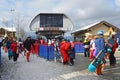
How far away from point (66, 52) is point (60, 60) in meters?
1.31

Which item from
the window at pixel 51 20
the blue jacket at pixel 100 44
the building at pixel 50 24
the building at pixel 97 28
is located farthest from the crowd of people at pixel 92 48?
the window at pixel 51 20

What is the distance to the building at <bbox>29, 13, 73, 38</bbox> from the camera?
2584 inches

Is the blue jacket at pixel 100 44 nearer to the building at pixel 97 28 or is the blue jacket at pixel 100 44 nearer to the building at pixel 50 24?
the building at pixel 97 28

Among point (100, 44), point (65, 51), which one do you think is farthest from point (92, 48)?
point (100, 44)

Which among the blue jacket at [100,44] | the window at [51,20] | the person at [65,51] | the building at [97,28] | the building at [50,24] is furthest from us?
the window at [51,20]

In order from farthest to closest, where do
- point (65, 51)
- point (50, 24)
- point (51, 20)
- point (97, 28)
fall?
point (50, 24), point (51, 20), point (97, 28), point (65, 51)

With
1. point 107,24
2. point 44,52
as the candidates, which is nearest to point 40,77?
point 44,52

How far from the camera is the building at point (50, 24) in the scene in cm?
6562

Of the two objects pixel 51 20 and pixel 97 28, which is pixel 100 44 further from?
pixel 51 20

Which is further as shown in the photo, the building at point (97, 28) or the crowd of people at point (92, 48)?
the building at point (97, 28)

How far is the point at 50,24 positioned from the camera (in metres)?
67.2

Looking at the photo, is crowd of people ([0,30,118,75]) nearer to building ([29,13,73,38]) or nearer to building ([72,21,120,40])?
building ([72,21,120,40])

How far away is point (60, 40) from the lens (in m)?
18.4

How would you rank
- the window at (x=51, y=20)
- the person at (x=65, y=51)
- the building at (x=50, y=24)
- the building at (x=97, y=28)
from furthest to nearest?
the window at (x=51, y=20) → the building at (x=50, y=24) → the building at (x=97, y=28) → the person at (x=65, y=51)
